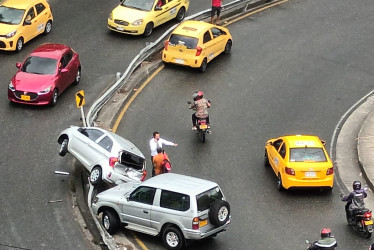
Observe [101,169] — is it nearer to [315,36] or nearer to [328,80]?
[328,80]

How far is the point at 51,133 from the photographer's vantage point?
27.7 m

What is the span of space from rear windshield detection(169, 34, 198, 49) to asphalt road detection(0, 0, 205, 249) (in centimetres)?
203

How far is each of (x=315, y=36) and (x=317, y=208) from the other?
14050 millimetres

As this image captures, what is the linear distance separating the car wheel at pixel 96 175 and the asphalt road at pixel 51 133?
92 centimetres

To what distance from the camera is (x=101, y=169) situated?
23.8 metres

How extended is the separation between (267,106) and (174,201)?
10.4 m

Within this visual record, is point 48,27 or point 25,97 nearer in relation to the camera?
point 25,97

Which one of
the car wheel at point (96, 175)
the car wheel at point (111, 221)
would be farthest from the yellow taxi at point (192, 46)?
the car wheel at point (111, 221)

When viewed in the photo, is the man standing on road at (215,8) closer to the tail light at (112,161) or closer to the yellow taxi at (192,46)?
the yellow taxi at (192,46)

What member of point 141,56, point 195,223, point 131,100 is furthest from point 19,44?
point 195,223

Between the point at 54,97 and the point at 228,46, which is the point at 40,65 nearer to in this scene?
the point at 54,97

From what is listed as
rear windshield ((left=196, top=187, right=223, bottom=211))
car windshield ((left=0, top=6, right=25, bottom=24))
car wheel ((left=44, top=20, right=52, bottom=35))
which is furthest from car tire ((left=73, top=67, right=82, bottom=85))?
rear windshield ((left=196, top=187, right=223, bottom=211))

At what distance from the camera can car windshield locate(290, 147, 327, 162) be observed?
24.6 m

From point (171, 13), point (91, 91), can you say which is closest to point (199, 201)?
point (91, 91)
